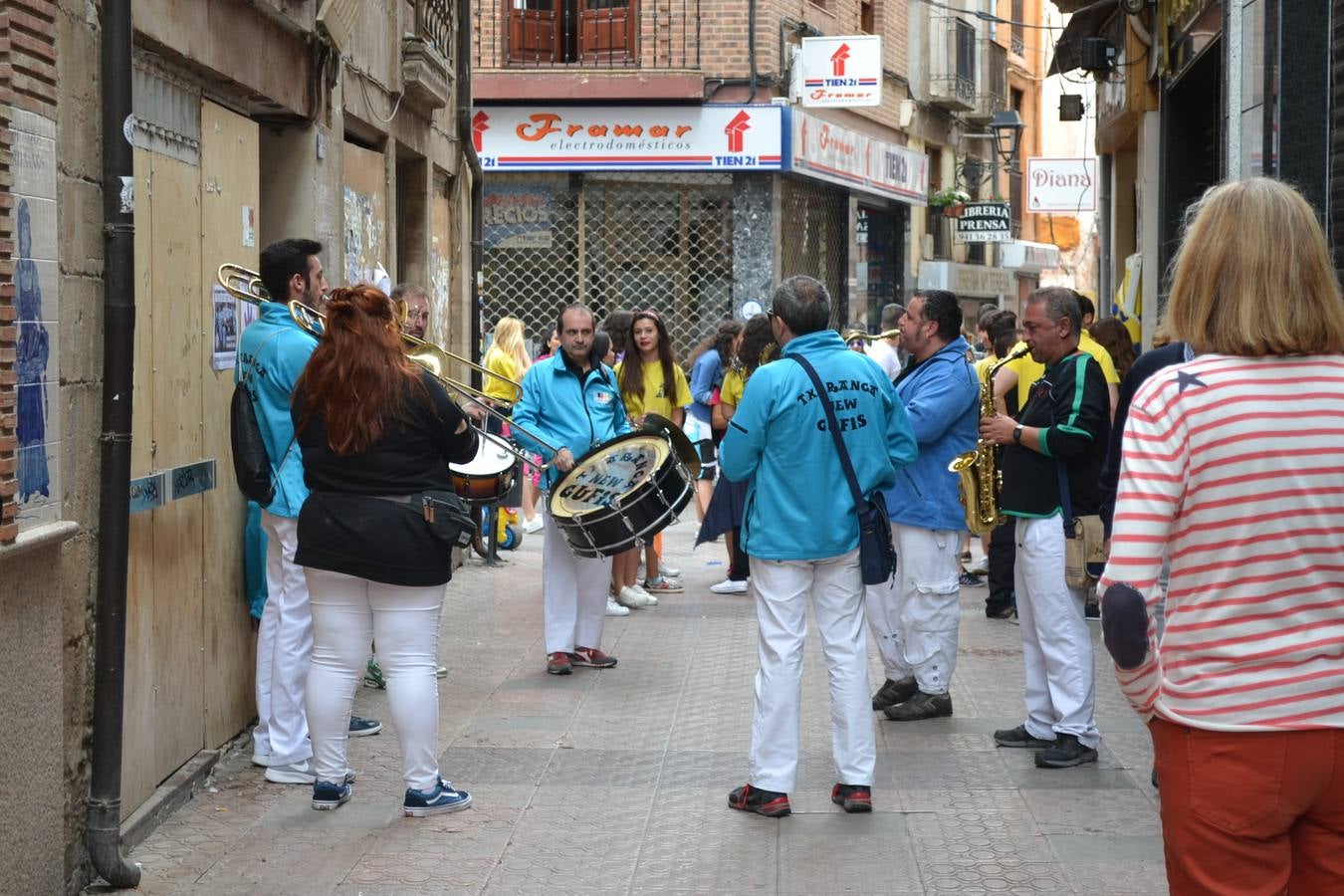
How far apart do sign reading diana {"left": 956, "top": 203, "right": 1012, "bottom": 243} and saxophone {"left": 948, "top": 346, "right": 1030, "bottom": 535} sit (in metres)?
22.6

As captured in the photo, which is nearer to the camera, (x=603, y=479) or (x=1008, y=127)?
(x=603, y=479)

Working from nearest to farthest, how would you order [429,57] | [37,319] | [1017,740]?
[37,319] → [1017,740] → [429,57]

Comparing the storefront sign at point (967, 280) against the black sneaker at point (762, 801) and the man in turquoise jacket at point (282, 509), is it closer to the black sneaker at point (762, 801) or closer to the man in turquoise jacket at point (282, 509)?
the man in turquoise jacket at point (282, 509)

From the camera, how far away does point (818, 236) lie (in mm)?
25578

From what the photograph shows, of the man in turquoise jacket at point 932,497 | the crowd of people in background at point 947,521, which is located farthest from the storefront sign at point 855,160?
the man in turquoise jacket at point 932,497

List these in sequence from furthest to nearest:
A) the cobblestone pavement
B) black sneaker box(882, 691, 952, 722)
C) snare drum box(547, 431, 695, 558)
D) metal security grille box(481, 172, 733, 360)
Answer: metal security grille box(481, 172, 733, 360) < snare drum box(547, 431, 695, 558) < black sneaker box(882, 691, 952, 722) < the cobblestone pavement

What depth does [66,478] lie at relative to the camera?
5293 mm

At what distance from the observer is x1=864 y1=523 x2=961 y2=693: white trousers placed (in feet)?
25.8

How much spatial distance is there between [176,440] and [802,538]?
2379 mm

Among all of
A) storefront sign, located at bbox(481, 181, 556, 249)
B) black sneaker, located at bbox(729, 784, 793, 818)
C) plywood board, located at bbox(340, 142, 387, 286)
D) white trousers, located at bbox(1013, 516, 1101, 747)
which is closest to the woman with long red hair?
black sneaker, located at bbox(729, 784, 793, 818)

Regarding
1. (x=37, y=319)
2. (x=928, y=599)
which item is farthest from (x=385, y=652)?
(x=928, y=599)

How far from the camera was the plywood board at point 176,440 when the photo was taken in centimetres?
643

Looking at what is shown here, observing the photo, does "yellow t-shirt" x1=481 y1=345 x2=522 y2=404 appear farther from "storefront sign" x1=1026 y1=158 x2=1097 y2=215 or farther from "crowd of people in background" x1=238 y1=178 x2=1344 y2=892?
"storefront sign" x1=1026 y1=158 x2=1097 y2=215

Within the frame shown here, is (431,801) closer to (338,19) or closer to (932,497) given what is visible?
(932,497)
